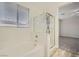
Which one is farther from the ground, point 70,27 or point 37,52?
point 70,27

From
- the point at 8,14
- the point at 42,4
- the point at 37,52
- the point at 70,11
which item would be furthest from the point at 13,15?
the point at 70,11

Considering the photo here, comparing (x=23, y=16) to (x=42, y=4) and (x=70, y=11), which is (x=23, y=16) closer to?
(x=42, y=4)

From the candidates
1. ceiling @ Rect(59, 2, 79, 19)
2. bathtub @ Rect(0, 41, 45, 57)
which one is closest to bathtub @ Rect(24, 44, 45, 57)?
bathtub @ Rect(0, 41, 45, 57)

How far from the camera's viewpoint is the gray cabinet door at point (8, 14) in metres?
1.25

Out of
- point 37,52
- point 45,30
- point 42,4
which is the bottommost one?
point 37,52

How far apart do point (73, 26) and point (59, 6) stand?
234 mm

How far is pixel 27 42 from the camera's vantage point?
4.16 feet

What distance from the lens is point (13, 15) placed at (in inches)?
49.6

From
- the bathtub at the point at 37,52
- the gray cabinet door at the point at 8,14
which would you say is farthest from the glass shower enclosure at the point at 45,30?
the gray cabinet door at the point at 8,14

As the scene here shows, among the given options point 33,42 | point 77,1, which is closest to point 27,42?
point 33,42

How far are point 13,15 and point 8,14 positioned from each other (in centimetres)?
5

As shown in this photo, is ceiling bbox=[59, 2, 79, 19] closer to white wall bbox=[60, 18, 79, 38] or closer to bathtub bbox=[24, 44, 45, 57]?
white wall bbox=[60, 18, 79, 38]

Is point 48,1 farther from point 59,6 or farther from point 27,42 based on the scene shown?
point 27,42

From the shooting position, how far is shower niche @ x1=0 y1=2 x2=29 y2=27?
1.25m
